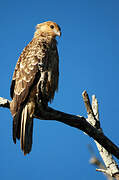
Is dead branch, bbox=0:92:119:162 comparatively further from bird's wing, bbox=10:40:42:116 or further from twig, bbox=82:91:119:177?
bird's wing, bbox=10:40:42:116

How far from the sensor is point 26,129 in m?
3.67

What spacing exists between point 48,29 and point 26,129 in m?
2.73

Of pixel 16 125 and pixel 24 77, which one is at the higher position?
pixel 24 77

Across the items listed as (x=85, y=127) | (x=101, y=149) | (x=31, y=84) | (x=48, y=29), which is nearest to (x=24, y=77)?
(x=31, y=84)

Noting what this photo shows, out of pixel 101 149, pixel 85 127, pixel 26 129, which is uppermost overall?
pixel 26 129

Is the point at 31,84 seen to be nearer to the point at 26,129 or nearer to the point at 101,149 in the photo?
the point at 26,129

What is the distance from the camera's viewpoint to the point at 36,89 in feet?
12.8

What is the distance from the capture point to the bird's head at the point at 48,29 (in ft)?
17.7

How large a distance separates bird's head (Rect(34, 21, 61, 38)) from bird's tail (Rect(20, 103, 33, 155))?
2.18 m

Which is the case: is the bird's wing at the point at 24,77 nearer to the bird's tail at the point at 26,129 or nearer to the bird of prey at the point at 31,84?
the bird of prey at the point at 31,84

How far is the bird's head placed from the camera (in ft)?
17.7

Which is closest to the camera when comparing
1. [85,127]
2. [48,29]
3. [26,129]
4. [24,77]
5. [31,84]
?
[85,127]

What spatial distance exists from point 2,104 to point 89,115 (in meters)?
1.28

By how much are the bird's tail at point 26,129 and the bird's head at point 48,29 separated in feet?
7.15
